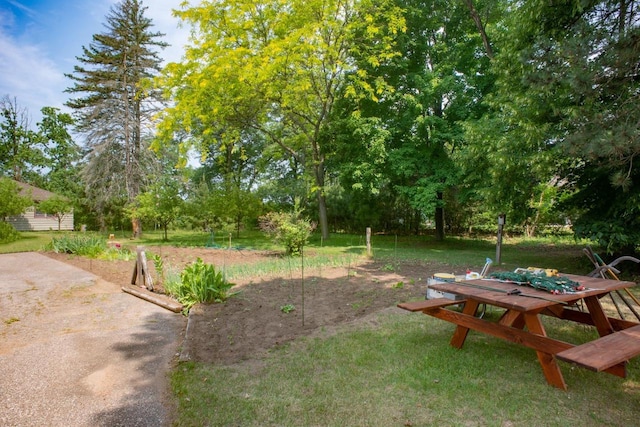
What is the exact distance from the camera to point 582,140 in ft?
15.4

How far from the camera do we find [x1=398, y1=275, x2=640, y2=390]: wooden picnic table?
6.89 feet

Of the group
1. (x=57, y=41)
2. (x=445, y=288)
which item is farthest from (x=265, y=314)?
(x=57, y=41)

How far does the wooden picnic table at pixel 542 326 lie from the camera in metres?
2.10

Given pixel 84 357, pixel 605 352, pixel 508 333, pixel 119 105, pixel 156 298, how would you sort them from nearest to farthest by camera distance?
1. pixel 605 352
2. pixel 508 333
3. pixel 84 357
4. pixel 156 298
5. pixel 119 105

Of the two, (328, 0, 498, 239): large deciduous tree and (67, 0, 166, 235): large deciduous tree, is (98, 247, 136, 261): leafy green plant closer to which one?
(328, 0, 498, 239): large deciduous tree

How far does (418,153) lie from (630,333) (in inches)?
411

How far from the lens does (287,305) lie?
4715mm

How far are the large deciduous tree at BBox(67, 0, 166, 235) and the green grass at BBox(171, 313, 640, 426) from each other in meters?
17.7

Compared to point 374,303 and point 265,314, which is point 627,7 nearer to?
point 374,303

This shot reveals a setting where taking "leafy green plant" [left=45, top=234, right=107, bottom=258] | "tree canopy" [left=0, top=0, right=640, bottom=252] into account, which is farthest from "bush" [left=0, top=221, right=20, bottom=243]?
"leafy green plant" [left=45, top=234, right=107, bottom=258]

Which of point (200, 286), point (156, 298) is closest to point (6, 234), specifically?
point (156, 298)

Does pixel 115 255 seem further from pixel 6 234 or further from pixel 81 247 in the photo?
pixel 6 234

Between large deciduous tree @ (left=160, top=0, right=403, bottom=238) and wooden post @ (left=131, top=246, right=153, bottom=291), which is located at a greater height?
large deciduous tree @ (left=160, top=0, right=403, bottom=238)

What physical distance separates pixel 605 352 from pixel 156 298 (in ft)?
17.4
